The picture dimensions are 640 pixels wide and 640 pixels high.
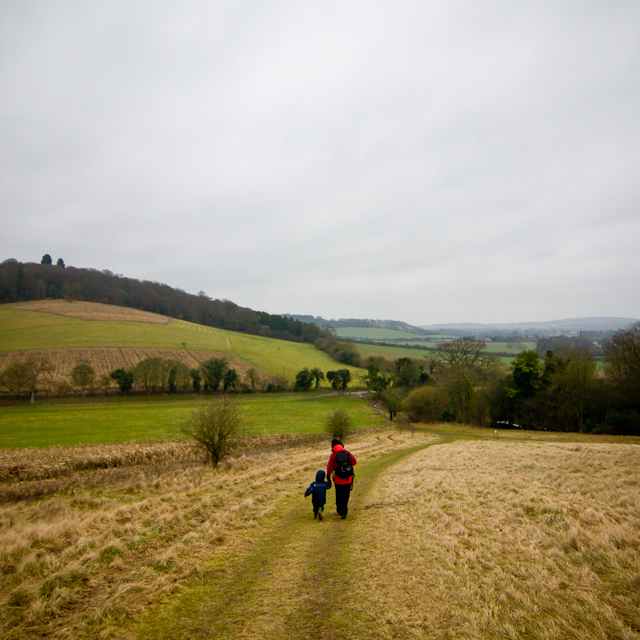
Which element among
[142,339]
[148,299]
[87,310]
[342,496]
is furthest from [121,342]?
[342,496]

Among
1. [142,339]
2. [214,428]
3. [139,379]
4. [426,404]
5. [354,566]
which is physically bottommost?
[426,404]

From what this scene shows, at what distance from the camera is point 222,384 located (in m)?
77.8

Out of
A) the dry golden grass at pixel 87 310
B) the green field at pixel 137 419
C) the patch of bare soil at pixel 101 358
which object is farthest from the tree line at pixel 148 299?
the green field at pixel 137 419

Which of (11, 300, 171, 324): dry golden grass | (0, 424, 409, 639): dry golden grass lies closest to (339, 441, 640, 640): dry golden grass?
(0, 424, 409, 639): dry golden grass

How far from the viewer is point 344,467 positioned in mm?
9508

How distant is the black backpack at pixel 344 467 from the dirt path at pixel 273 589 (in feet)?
4.41

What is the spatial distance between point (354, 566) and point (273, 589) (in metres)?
1.71

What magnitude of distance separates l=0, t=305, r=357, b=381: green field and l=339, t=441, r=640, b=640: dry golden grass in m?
78.9

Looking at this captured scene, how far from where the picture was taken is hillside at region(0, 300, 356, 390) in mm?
75875

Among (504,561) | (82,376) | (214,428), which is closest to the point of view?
(504,561)

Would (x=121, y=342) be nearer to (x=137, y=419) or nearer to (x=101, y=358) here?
(x=101, y=358)

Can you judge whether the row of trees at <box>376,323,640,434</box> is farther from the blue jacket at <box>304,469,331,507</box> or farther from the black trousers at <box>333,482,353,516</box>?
the blue jacket at <box>304,469,331,507</box>

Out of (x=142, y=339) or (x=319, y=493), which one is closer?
(x=319, y=493)

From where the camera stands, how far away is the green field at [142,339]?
8156 cm
